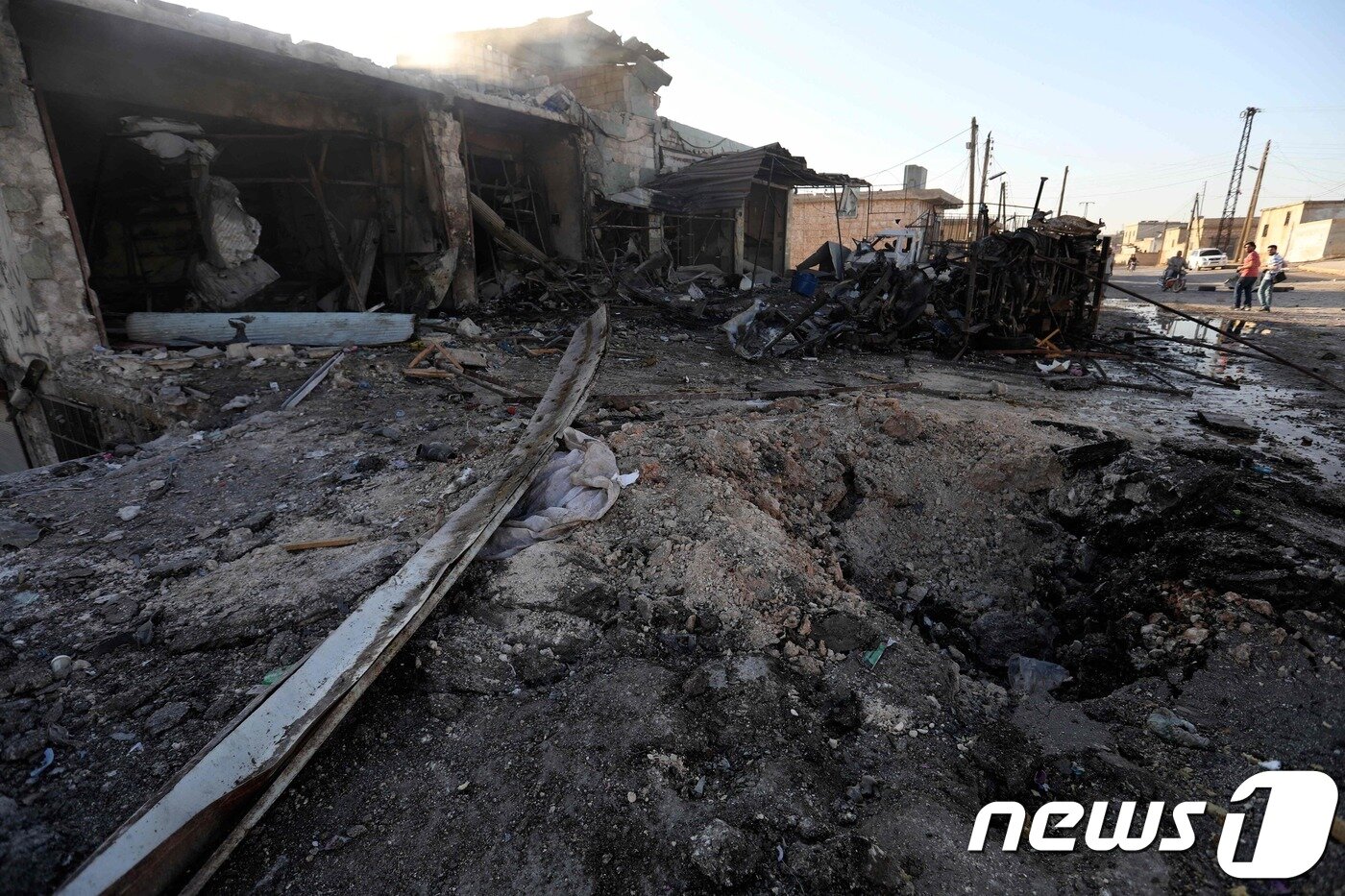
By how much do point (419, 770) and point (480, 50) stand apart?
16.8 meters

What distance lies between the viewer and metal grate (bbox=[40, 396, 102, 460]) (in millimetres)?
5180

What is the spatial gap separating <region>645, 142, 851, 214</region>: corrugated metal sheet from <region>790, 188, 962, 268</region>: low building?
913 centimetres

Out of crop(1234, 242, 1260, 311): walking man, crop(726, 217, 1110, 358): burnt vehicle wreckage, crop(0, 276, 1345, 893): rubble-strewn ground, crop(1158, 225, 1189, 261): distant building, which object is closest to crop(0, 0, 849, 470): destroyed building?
crop(0, 276, 1345, 893): rubble-strewn ground

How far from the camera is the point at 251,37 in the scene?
5879 millimetres

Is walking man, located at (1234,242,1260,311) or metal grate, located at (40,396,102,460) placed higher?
walking man, located at (1234,242,1260,311)

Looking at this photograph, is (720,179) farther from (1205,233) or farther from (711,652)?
(1205,233)

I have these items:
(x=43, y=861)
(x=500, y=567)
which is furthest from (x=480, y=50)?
(x=43, y=861)

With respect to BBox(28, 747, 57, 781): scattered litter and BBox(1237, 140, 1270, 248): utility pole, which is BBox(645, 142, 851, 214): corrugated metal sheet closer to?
BBox(28, 747, 57, 781): scattered litter

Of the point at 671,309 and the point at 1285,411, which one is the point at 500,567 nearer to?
the point at 1285,411

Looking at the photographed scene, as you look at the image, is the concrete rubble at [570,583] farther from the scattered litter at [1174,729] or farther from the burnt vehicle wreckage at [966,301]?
the burnt vehicle wreckage at [966,301]

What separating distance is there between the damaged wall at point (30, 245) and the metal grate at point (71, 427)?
0.37 metres

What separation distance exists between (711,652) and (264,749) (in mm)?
1346

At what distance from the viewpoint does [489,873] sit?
4.91 ft

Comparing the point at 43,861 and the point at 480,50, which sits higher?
the point at 480,50
